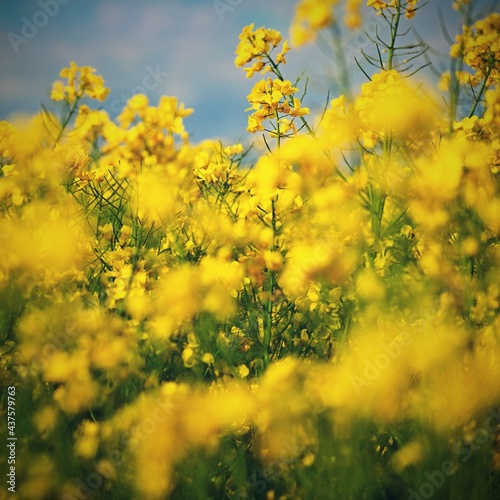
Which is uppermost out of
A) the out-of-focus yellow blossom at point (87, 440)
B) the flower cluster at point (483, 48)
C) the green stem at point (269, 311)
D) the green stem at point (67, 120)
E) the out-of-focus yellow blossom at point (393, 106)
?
the green stem at point (67, 120)

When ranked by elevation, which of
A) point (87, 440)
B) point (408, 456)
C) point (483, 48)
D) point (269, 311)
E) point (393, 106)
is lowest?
point (408, 456)

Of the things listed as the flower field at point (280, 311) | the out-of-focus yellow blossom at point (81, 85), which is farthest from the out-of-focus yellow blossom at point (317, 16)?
the out-of-focus yellow blossom at point (81, 85)

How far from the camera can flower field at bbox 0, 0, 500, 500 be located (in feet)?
3.05

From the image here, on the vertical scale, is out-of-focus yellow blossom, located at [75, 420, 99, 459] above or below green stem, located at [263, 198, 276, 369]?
below

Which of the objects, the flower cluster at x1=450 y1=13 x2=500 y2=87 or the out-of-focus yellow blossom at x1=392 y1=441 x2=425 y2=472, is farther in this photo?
the flower cluster at x1=450 y1=13 x2=500 y2=87

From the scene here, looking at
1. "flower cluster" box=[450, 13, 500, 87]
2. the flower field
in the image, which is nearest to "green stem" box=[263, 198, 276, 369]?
the flower field

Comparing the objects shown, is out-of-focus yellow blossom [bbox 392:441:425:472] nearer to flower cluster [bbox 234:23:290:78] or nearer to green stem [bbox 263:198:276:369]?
green stem [bbox 263:198:276:369]

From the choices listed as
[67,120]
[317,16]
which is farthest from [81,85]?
[317,16]

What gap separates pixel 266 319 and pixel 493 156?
76 cm

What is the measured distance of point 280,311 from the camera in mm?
1287

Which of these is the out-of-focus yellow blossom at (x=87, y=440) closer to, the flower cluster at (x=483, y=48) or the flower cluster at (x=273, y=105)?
the flower cluster at (x=273, y=105)

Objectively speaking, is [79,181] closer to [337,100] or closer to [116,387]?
[116,387]

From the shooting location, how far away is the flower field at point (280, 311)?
3.05ft

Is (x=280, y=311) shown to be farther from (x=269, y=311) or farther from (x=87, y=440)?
(x=87, y=440)
